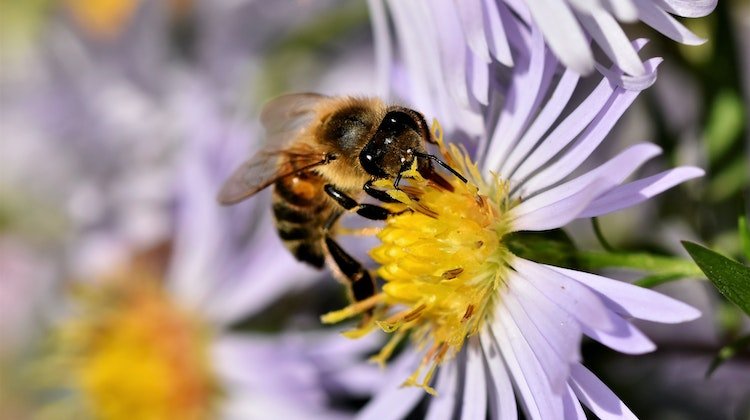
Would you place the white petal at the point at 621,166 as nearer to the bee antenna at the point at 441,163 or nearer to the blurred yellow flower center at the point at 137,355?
the bee antenna at the point at 441,163

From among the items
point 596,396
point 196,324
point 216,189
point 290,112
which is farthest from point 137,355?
point 596,396

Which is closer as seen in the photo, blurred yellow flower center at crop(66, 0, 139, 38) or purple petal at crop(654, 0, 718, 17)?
purple petal at crop(654, 0, 718, 17)

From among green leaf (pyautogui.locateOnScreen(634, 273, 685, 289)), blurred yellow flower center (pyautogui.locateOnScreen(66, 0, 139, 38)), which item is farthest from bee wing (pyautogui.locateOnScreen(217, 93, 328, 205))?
blurred yellow flower center (pyautogui.locateOnScreen(66, 0, 139, 38))

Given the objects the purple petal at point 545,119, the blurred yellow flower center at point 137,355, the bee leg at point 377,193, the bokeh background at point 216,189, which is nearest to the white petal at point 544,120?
the purple petal at point 545,119

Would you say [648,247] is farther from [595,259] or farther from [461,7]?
[461,7]

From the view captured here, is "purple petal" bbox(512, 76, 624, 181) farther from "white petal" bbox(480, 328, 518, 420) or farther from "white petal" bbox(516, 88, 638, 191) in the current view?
"white petal" bbox(480, 328, 518, 420)

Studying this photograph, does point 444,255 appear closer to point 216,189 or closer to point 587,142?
point 587,142
